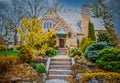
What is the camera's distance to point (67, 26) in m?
27.6

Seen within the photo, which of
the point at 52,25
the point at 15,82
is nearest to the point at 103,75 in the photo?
the point at 15,82

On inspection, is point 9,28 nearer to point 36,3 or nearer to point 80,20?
point 36,3

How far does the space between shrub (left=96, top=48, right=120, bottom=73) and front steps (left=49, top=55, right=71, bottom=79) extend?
2.34 m

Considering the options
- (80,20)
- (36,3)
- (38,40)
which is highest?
(36,3)

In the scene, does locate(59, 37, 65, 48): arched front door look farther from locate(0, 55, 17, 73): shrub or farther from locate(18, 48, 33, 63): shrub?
locate(0, 55, 17, 73): shrub

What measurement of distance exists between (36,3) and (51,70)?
1933 centimetres

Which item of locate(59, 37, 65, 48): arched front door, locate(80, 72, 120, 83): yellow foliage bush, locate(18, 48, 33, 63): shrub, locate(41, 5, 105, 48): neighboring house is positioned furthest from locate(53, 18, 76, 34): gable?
locate(80, 72, 120, 83): yellow foliage bush

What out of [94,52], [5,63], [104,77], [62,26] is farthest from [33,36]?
[62,26]

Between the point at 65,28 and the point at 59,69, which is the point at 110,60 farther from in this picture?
the point at 65,28

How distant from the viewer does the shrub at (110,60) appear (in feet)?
39.3

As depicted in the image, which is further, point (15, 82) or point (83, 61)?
point (83, 61)

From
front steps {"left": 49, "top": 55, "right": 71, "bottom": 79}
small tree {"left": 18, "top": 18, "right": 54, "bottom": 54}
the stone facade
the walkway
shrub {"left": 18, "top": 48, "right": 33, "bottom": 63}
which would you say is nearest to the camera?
the walkway

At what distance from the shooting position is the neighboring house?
88.2 ft

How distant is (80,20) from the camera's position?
30078 mm
